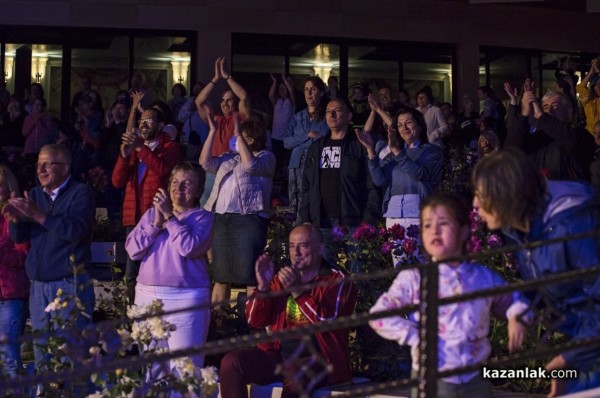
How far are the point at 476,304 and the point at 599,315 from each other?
454mm

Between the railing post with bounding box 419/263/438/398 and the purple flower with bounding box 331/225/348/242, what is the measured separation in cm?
487

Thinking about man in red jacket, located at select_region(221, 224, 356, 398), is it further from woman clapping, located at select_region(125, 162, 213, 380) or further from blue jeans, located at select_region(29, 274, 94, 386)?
blue jeans, located at select_region(29, 274, 94, 386)

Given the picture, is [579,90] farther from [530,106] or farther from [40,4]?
[40,4]

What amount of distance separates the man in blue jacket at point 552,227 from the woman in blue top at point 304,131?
5.14 m

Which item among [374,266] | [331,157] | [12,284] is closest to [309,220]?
[331,157]

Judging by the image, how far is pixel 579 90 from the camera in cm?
1277

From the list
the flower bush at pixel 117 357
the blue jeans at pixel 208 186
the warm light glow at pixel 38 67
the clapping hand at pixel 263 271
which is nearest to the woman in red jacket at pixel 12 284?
the flower bush at pixel 117 357

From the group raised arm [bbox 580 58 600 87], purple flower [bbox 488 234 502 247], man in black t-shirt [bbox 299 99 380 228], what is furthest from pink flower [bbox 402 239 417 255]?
raised arm [bbox 580 58 600 87]

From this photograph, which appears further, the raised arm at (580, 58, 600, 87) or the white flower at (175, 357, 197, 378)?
the raised arm at (580, 58, 600, 87)

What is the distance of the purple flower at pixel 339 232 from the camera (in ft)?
27.1

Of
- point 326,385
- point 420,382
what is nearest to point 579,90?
point 326,385

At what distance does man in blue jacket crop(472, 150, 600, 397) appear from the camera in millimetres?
3883

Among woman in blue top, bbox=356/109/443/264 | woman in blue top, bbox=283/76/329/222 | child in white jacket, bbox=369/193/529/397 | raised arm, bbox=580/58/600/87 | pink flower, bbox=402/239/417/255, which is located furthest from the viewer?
raised arm, bbox=580/58/600/87

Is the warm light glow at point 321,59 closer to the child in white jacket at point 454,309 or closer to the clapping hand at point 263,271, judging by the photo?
the clapping hand at point 263,271
